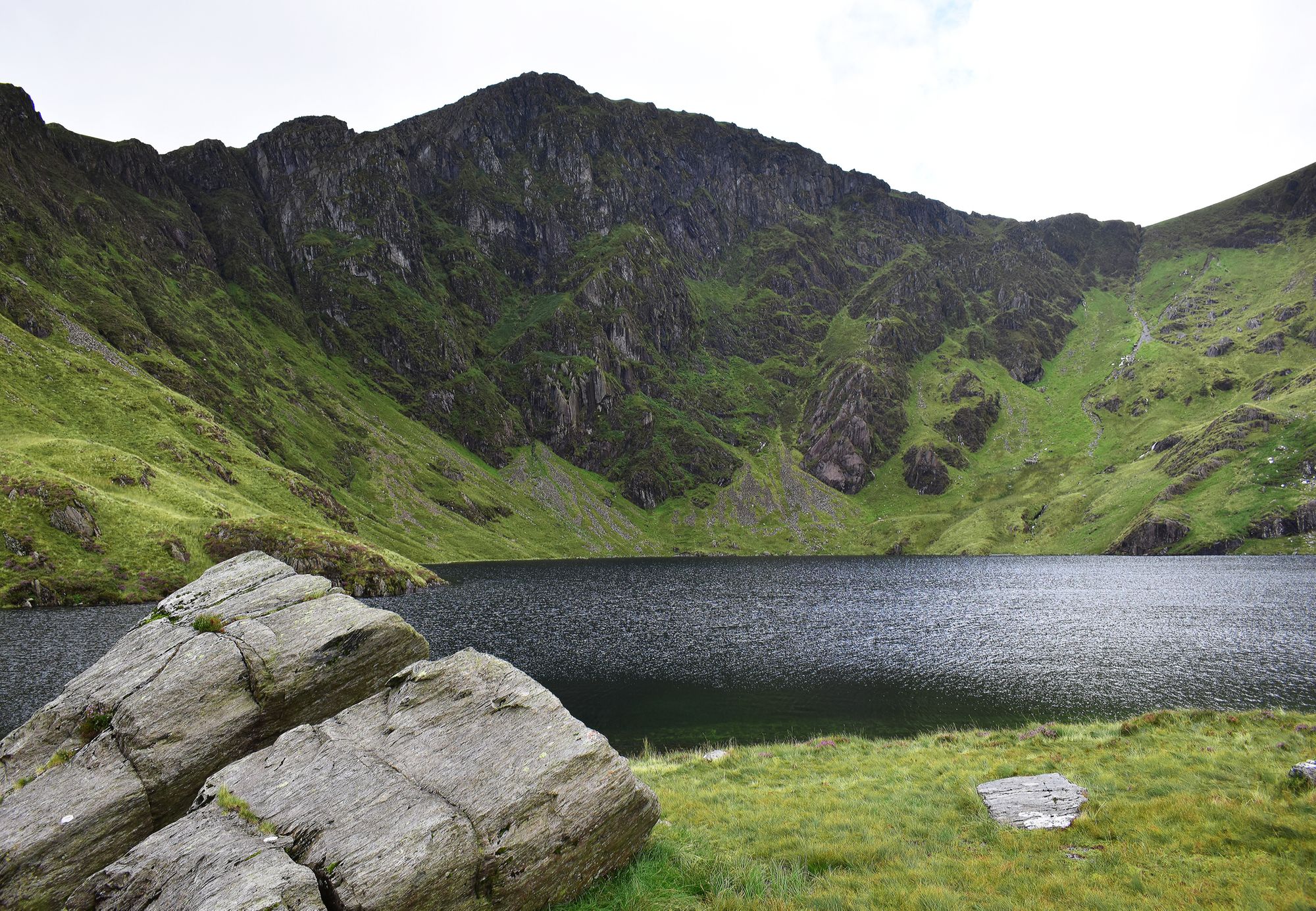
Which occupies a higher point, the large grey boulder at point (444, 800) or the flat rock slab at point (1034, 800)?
the large grey boulder at point (444, 800)

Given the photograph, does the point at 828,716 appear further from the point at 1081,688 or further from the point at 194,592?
the point at 194,592

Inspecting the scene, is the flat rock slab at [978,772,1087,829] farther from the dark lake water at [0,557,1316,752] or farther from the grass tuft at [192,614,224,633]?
the grass tuft at [192,614,224,633]

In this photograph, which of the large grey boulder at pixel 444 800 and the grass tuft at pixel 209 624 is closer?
the large grey boulder at pixel 444 800

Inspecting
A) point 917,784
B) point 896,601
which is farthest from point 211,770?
point 896,601

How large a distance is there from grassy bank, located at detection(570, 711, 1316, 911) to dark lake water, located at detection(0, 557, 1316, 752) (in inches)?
842

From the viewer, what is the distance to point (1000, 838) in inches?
644

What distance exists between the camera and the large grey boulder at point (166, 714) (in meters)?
14.7

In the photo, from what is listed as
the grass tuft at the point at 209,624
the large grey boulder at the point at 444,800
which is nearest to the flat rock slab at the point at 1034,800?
the large grey boulder at the point at 444,800

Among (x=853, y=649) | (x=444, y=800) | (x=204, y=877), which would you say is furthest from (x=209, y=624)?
(x=853, y=649)

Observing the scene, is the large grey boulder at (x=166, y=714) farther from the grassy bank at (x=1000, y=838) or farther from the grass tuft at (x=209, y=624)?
the grassy bank at (x=1000, y=838)

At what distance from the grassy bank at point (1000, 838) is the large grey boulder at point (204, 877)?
6.23 meters

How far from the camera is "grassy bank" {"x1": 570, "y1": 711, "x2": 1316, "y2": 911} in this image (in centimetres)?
1279

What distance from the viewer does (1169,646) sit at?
6931 cm

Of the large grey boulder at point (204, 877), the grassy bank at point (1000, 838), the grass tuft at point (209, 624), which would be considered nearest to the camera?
the large grey boulder at point (204, 877)
